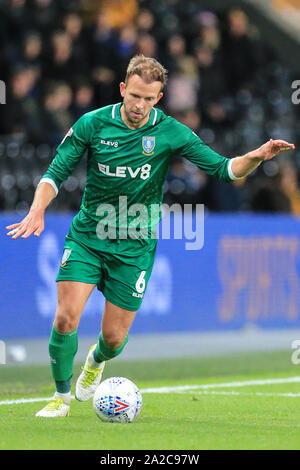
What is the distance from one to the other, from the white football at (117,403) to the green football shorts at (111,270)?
0.78 metres

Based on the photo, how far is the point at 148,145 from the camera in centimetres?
755

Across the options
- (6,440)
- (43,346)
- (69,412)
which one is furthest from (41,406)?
(43,346)

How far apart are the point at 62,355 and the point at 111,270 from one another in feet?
2.48

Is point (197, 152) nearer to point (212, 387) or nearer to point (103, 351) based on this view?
point (103, 351)

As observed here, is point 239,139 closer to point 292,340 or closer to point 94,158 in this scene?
point 292,340

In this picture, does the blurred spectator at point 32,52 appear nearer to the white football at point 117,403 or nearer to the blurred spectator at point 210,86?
the blurred spectator at point 210,86

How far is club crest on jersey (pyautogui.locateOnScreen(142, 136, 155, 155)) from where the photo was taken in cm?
754

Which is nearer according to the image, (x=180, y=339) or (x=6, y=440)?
(x=6, y=440)

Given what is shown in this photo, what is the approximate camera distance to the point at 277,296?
50.1 feet

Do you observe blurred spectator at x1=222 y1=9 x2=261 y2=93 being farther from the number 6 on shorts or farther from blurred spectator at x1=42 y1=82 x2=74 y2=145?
the number 6 on shorts

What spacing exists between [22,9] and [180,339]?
5.45m

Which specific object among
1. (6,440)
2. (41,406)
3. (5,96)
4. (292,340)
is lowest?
(292,340)

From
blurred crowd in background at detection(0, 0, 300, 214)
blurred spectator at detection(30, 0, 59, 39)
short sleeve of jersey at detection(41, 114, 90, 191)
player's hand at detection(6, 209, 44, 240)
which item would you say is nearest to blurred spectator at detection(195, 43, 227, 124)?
blurred crowd in background at detection(0, 0, 300, 214)

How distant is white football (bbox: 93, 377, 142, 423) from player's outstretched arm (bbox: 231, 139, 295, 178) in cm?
180
